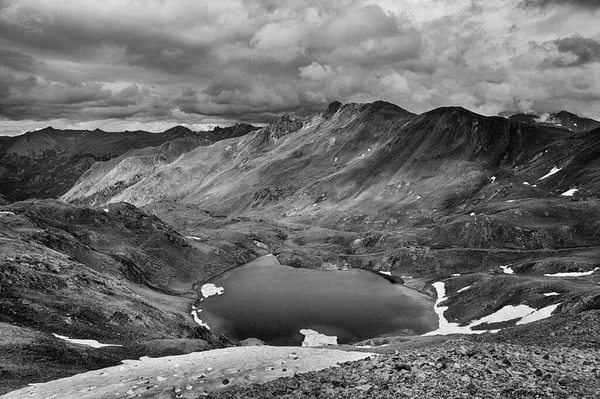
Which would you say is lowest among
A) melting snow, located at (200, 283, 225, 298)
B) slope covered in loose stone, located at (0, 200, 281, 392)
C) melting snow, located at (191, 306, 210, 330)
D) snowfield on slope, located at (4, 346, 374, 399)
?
melting snow, located at (200, 283, 225, 298)

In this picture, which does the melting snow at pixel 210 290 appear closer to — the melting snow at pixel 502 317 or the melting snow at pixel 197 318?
the melting snow at pixel 197 318

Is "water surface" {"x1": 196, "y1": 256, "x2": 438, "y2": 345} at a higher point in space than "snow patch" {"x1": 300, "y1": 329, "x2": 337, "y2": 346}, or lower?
lower

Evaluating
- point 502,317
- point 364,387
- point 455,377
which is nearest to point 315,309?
point 502,317

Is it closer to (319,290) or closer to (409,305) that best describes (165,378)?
(409,305)

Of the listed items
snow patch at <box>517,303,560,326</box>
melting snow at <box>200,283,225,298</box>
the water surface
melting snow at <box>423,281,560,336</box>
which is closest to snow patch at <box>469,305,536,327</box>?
melting snow at <box>423,281,560,336</box>

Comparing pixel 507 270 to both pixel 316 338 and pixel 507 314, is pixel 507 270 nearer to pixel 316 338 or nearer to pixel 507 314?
pixel 507 314

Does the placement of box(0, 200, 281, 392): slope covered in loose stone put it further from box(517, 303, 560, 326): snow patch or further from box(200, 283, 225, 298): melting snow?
box(517, 303, 560, 326): snow patch

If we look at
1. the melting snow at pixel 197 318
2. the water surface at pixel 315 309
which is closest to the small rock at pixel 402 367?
the water surface at pixel 315 309
